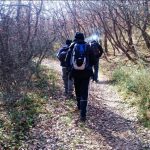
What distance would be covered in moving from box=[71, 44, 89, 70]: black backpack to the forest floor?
1529 mm

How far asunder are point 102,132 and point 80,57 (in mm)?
1924

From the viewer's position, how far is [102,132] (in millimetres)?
8617

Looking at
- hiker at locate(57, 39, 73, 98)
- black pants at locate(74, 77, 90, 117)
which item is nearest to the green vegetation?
black pants at locate(74, 77, 90, 117)

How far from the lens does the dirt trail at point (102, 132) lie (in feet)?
25.5

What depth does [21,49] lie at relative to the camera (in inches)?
397

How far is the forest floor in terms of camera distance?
7.83 metres

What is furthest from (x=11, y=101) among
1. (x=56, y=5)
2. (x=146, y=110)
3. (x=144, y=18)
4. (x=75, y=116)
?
(x=56, y=5)

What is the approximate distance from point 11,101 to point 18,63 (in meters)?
1.31

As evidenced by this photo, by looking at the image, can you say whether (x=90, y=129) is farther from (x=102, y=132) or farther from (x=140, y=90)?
(x=140, y=90)

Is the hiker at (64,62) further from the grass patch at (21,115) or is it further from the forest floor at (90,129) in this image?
the grass patch at (21,115)

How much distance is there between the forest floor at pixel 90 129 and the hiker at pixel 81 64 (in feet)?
1.90

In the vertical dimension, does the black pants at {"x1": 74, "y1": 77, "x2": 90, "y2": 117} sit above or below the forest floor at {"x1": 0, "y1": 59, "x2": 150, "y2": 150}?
above

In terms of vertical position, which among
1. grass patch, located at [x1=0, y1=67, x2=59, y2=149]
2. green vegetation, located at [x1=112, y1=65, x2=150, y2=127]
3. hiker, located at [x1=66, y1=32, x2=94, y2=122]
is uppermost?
hiker, located at [x1=66, y1=32, x2=94, y2=122]

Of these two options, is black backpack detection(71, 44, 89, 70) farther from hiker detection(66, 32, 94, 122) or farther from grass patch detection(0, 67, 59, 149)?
grass patch detection(0, 67, 59, 149)
